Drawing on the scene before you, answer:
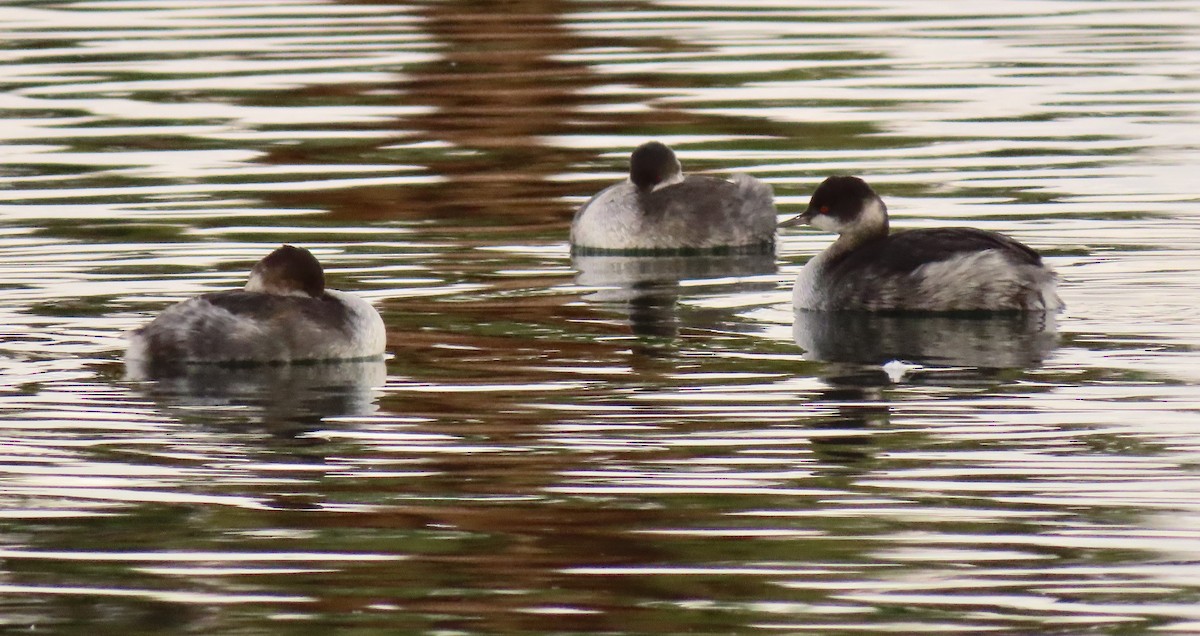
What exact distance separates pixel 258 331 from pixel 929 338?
335 cm

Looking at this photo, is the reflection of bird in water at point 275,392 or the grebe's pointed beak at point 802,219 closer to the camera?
the reflection of bird in water at point 275,392

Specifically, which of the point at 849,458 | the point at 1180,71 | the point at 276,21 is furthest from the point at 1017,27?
the point at 849,458

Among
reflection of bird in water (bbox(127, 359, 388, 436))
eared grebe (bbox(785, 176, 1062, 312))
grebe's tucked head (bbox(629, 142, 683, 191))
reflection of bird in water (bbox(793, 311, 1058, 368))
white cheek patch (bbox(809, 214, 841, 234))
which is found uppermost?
grebe's tucked head (bbox(629, 142, 683, 191))

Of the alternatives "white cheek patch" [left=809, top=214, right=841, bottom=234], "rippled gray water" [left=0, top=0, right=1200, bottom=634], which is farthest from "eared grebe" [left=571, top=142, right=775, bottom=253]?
"white cheek patch" [left=809, top=214, right=841, bottom=234]

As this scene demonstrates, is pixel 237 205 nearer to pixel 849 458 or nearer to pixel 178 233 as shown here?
pixel 178 233

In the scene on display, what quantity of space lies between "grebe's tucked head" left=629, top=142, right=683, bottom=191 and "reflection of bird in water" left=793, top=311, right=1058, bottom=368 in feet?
11.8

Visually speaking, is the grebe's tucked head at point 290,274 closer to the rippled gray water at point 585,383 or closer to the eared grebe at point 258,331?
the eared grebe at point 258,331

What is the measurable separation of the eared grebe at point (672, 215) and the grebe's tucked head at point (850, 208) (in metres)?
2.06

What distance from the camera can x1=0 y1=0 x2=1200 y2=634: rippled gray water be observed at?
8.09 m

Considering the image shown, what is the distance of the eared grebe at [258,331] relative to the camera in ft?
39.8

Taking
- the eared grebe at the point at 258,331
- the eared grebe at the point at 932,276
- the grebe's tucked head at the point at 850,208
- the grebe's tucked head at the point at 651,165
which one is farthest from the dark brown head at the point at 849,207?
the eared grebe at the point at 258,331

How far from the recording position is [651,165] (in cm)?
1731

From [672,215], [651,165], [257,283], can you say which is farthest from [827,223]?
[257,283]

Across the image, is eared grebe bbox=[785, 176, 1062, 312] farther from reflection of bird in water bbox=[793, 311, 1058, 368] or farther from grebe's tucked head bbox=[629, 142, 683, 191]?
grebe's tucked head bbox=[629, 142, 683, 191]
